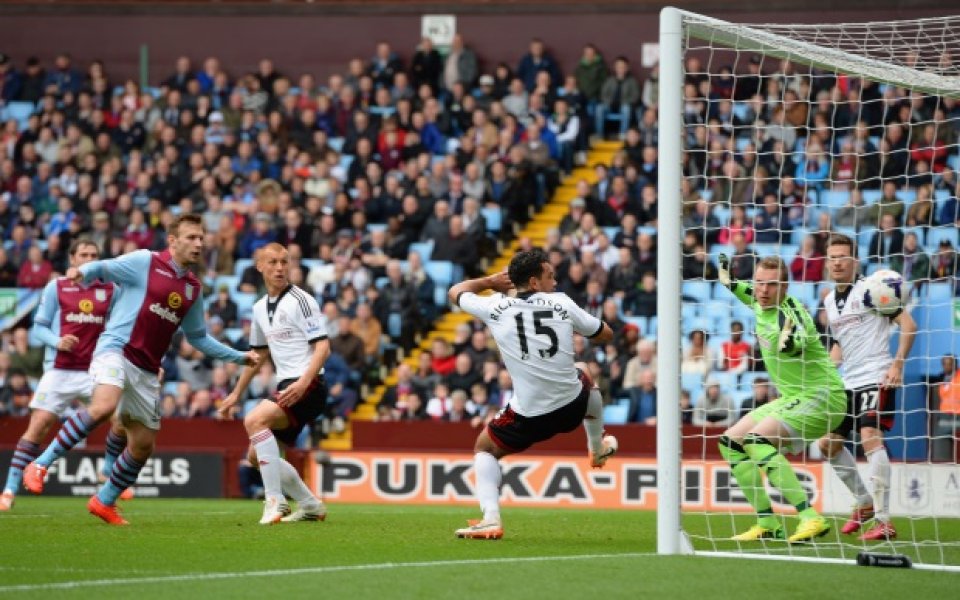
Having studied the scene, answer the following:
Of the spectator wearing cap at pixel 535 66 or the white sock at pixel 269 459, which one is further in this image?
the spectator wearing cap at pixel 535 66

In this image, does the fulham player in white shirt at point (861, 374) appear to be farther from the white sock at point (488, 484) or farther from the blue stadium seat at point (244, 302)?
the blue stadium seat at point (244, 302)

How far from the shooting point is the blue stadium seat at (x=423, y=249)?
22270mm

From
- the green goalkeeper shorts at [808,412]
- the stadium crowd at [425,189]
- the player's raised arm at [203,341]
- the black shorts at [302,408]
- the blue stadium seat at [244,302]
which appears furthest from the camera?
the blue stadium seat at [244,302]

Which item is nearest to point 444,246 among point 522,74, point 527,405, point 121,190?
point 522,74

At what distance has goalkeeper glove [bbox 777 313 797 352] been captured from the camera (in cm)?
1051

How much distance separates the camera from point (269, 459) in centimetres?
1140

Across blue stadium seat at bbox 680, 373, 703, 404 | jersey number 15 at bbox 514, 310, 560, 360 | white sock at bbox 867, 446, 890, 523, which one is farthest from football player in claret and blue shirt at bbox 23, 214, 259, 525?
blue stadium seat at bbox 680, 373, 703, 404

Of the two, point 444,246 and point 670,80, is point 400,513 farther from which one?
point 444,246

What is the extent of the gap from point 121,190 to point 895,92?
12020 mm

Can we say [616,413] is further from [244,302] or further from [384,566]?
[384,566]

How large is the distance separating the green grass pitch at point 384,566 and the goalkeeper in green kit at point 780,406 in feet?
2.72

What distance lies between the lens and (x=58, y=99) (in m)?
26.4

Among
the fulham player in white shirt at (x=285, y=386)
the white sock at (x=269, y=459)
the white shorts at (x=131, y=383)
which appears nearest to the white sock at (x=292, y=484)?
the fulham player in white shirt at (x=285, y=386)

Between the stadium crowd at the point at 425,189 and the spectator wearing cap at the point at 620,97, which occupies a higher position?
the spectator wearing cap at the point at 620,97
